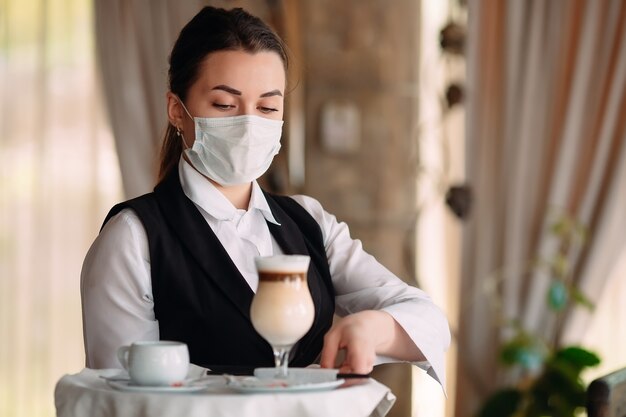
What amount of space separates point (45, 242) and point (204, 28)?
2749 millimetres

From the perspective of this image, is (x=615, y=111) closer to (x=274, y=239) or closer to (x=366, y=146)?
(x=366, y=146)

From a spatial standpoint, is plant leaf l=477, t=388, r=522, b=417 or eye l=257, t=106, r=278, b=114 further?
plant leaf l=477, t=388, r=522, b=417

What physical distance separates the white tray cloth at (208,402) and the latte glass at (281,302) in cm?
11

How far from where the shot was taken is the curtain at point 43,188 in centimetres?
439

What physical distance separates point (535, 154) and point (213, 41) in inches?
120

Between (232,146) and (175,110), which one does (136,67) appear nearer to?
(175,110)

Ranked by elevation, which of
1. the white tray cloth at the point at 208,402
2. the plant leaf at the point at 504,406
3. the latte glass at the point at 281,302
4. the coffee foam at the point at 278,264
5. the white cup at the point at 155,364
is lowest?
the plant leaf at the point at 504,406

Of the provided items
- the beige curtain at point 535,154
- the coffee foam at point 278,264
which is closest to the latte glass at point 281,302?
the coffee foam at point 278,264

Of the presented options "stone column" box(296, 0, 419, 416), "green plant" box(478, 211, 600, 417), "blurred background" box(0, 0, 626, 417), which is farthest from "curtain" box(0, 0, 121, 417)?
"green plant" box(478, 211, 600, 417)

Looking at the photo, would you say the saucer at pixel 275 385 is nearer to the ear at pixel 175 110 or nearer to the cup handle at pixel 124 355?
the cup handle at pixel 124 355

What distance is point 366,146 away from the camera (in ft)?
13.3

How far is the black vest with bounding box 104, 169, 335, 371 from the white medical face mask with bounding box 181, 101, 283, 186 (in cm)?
8

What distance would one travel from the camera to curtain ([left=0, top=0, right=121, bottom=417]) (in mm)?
4391

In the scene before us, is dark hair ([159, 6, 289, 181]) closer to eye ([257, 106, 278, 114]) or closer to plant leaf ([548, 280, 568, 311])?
eye ([257, 106, 278, 114])
